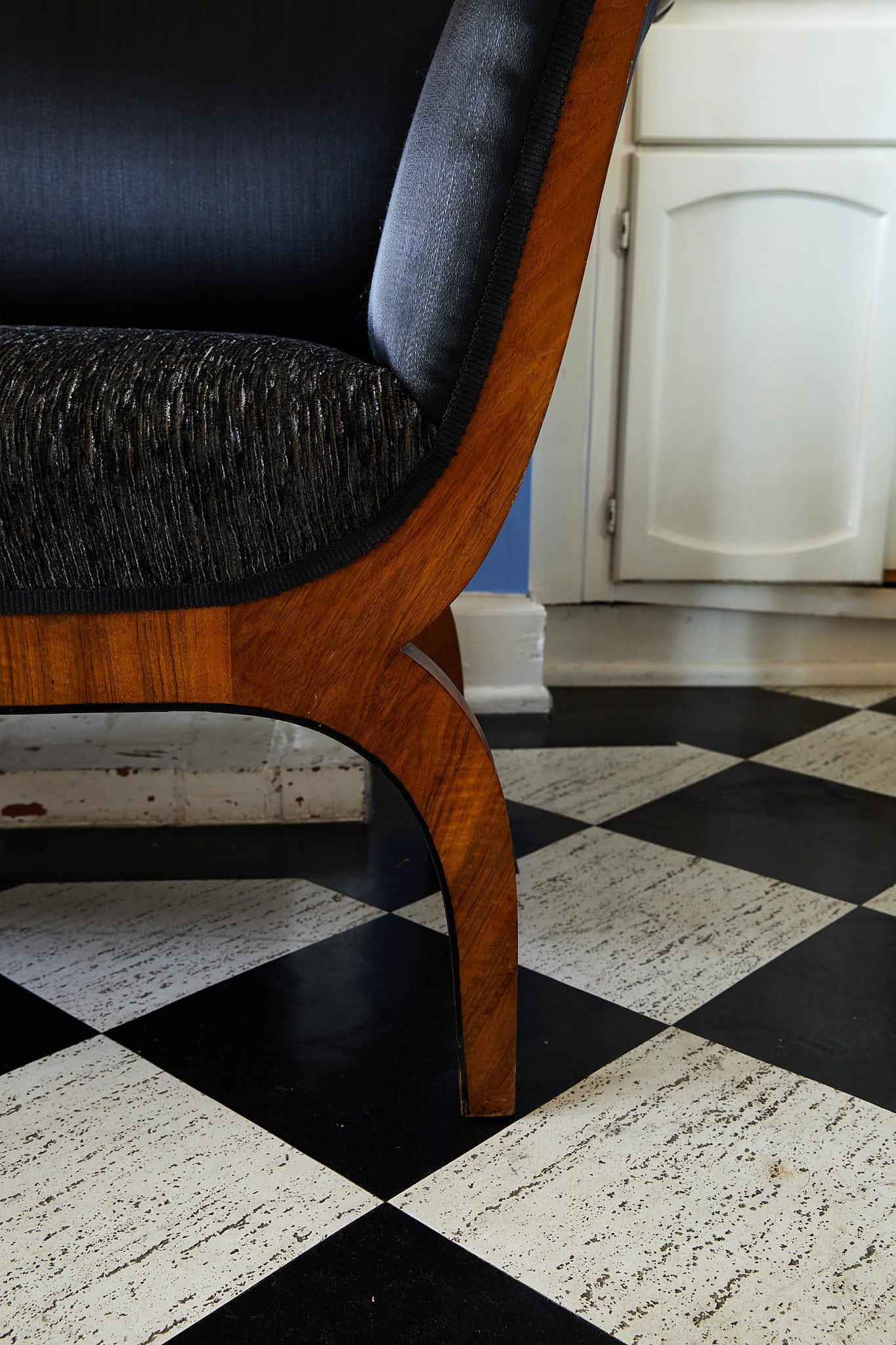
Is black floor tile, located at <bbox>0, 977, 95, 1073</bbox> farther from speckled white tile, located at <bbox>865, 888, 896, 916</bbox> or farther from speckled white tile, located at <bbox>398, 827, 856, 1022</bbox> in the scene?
speckled white tile, located at <bbox>865, 888, 896, 916</bbox>

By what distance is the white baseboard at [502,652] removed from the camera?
159 cm

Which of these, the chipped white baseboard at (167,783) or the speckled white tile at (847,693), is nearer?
the chipped white baseboard at (167,783)

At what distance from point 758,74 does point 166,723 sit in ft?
3.56

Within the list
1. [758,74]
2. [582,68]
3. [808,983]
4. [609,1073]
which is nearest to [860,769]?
[808,983]

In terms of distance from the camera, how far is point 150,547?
623mm

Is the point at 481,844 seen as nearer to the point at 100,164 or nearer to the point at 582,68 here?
the point at 582,68

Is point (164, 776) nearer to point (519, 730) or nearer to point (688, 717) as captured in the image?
point (519, 730)

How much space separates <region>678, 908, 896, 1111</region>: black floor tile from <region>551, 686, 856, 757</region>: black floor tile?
1.68ft

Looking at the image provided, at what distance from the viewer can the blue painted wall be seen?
1.60 metres

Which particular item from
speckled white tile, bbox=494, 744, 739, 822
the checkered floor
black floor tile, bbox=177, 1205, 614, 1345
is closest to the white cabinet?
speckled white tile, bbox=494, 744, 739, 822

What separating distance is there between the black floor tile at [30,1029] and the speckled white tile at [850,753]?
34.3 inches

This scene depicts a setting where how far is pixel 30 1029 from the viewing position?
0.82m

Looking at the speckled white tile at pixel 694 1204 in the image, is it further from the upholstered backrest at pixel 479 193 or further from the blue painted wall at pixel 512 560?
the blue painted wall at pixel 512 560

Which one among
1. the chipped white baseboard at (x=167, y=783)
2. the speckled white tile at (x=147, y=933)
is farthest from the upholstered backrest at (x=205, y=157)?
the speckled white tile at (x=147, y=933)
